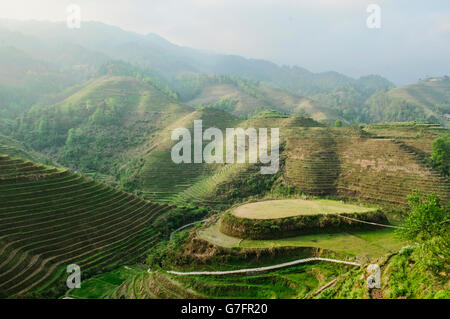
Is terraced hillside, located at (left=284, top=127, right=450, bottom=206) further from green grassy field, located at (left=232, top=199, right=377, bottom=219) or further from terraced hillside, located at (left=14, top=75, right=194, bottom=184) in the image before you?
Answer: terraced hillside, located at (left=14, top=75, right=194, bottom=184)

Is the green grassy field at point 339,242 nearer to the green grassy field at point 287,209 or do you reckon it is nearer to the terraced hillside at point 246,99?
the green grassy field at point 287,209

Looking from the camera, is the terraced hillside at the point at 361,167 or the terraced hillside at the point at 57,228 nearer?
the terraced hillside at the point at 57,228

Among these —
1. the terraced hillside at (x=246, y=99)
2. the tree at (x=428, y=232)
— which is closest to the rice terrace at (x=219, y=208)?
the tree at (x=428, y=232)

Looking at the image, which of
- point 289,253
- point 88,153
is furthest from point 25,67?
point 289,253

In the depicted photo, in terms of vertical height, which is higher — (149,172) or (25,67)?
(25,67)

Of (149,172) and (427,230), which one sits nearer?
(427,230)
